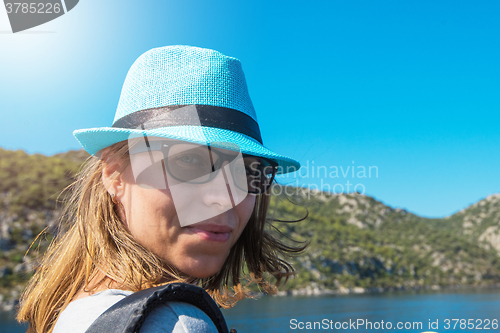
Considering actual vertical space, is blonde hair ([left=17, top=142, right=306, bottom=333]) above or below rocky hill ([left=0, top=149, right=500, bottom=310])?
above

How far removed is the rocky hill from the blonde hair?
53198mm

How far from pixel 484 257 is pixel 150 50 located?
118023mm

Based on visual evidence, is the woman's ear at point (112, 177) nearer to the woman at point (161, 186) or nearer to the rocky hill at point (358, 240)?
the woman at point (161, 186)

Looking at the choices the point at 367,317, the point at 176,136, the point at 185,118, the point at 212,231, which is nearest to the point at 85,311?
the point at 212,231

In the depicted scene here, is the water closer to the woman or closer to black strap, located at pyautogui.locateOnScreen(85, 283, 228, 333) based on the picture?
the woman

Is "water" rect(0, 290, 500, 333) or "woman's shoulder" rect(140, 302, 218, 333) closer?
"woman's shoulder" rect(140, 302, 218, 333)

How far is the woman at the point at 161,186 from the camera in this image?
1.01 metres

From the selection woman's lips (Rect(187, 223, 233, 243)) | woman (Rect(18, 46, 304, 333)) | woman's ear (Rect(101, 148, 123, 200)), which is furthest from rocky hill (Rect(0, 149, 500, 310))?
Answer: woman's lips (Rect(187, 223, 233, 243))

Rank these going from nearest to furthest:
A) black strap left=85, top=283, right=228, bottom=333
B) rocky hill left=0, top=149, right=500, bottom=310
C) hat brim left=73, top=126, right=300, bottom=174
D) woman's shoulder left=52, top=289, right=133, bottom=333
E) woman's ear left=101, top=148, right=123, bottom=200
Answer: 1. black strap left=85, top=283, right=228, bottom=333
2. woman's shoulder left=52, top=289, right=133, bottom=333
3. hat brim left=73, top=126, right=300, bottom=174
4. woman's ear left=101, top=148, right=123, bottom=200
5. rocky hill left=0, top=149, right=500, bottom=310

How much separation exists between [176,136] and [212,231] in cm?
31

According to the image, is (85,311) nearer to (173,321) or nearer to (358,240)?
(173,321)

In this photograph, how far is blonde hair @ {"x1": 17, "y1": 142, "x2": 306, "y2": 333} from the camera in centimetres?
103

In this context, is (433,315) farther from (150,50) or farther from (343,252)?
(150,50)

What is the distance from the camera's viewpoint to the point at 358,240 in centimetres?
9056
